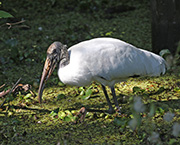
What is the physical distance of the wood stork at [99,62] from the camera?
314cm

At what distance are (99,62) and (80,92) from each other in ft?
2.93

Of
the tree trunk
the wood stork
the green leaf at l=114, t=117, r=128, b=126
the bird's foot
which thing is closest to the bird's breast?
the wood stork

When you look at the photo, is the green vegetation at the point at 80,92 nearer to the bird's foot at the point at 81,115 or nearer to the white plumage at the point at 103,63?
the bird's foot at the point at 81,115

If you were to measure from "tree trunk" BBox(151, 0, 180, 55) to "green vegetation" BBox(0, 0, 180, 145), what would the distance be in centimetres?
39

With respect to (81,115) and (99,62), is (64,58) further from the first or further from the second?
(81,115)

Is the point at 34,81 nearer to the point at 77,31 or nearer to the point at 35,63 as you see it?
the point at 35,63

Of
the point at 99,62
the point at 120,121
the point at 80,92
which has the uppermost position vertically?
the point at 99,62

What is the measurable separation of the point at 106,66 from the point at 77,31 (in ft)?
8.05

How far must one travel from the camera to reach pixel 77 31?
18.0 ft

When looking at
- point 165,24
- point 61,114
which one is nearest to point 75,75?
point 61,114

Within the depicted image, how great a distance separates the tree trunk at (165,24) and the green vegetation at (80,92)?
391 millimetres

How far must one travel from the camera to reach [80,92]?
395cm

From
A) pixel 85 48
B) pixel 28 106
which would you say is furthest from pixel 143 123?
pixel 28 106

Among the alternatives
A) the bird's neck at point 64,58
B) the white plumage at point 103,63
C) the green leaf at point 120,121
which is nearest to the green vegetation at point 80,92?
the green leaf at point 120,121
